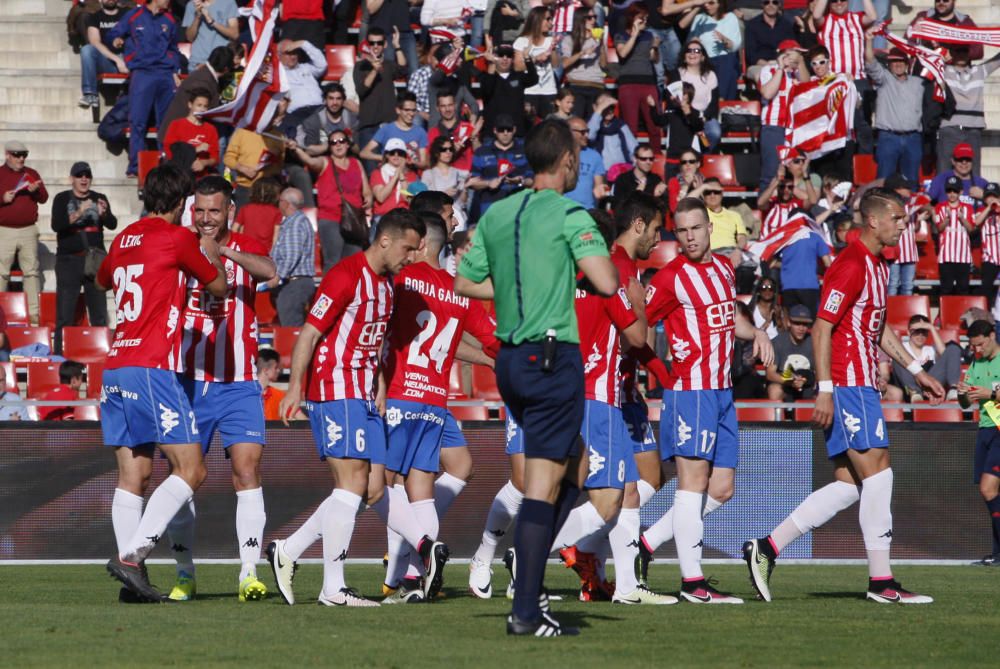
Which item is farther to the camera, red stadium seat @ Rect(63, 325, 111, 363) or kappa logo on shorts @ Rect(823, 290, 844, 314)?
red stadium seat @ Rect(63, 325, 111, 363)

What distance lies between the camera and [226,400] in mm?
9469

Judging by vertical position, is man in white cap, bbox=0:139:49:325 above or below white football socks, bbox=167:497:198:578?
above

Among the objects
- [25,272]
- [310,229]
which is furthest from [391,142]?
[25,272]

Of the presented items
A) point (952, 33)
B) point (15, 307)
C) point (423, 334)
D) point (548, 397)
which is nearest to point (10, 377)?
point (15, 307)

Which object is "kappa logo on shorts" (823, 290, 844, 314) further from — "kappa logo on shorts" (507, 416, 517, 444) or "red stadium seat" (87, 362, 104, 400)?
"red stadium seat" (87, 362, 104, 400)

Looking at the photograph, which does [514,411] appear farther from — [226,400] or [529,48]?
[529,48]

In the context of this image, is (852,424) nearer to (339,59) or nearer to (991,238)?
(991,238)

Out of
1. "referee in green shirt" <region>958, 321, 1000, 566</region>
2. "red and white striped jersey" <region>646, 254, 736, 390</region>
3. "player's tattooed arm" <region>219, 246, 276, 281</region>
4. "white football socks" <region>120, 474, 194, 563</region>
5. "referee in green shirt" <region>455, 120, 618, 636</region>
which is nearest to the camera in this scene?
"referee in green shirt" <region>455, 120, 618, 636</region>

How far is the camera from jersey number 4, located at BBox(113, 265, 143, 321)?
8.77 meters

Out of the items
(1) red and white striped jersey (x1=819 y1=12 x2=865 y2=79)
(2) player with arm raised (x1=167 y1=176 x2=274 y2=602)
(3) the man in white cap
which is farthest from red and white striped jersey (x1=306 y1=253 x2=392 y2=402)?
(1) red and white striped jersey (x1=819 y1=12 x2=865 y2=79)

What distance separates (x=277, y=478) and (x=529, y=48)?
8.46 metres

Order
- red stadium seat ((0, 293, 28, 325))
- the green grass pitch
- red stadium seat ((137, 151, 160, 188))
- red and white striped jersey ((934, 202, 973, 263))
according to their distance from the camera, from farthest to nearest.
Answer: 1. red stadium seat ((137, 151, 160, 188))
2. red and white striped jersey ((934, 202, 973, 263))
3. red stadium seat ((0, 293, 28, 325))
4. the green grass pitch

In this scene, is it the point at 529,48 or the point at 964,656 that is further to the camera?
the point at 529,48

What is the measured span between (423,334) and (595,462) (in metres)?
1.52
